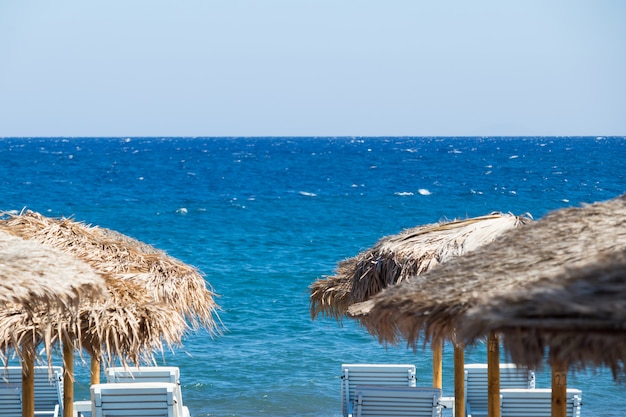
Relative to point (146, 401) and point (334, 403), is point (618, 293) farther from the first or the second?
point (334, 403)

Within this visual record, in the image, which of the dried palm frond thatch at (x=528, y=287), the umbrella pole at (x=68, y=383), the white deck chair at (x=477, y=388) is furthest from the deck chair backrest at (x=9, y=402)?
the dried palm frond thatch at (x=528, y=287)

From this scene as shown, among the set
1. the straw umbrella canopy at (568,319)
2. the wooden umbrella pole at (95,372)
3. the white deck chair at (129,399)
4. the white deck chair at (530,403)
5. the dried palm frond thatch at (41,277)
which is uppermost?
the dried palm frond thatch at (41,277)

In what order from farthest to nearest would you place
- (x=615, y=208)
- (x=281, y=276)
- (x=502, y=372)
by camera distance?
(x=281, y=276) → (x=502, y=372) → (x=615, y=208)

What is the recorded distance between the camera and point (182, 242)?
77.6 ft

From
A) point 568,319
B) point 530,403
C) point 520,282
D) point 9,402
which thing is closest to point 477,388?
point 530,403

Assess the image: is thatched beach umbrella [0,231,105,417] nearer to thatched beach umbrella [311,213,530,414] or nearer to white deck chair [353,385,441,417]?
thatched beach umbrella [311,213,530,414]

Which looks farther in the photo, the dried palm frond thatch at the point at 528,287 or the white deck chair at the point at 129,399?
the white deck chair at the point at 129,399

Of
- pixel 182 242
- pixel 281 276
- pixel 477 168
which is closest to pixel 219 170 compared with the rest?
pixel 477 168

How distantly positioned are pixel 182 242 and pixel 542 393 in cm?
1745

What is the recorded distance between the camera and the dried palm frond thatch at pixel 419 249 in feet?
19.2

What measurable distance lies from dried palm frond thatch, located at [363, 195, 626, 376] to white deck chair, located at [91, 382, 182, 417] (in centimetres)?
284

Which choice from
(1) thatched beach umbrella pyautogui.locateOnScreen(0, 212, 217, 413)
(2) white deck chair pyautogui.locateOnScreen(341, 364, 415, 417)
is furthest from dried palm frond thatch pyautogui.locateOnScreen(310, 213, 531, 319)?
(1) thatched beach umbrella pyautogui.locateOnScreen(0, 212, 217, 413)

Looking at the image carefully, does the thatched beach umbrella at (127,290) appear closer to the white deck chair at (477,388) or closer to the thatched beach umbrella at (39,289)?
the thatched beach umbrella at (39,289)

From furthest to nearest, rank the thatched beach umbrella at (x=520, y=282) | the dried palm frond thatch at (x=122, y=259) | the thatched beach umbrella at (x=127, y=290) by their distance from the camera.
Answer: the dried palm frond thatch at (x=122, y=259) → the thatched beach umbrella at (x=127, y=290) → the thatched beach umbrella at (x=520, y=282)
